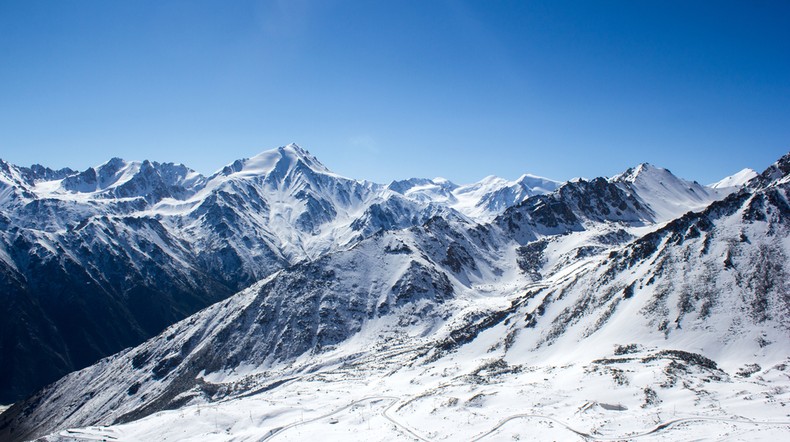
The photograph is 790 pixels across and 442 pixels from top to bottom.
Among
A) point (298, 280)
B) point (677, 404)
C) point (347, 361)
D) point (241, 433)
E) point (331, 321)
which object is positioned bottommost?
point (677, 404)

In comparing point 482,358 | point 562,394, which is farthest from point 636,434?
point 482,358

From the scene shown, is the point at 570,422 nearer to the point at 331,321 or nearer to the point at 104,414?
the point at 331,321

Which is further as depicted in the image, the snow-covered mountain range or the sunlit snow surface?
the snow-covered mountain range

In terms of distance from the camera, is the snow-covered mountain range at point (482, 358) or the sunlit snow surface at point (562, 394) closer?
the sunlit snow surface at point (562, 394)

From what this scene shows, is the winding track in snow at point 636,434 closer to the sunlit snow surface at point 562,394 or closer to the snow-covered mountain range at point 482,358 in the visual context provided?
the sunlit snow surface at point 562,394

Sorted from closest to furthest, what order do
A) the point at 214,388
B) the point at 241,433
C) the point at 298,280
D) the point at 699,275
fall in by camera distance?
the point at 241,433, the point at 699,275, the point at 214,388, the point at 298,280

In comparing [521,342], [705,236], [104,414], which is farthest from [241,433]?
[104,414]

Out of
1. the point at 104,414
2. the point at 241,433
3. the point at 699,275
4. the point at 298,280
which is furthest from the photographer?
the point at 298,280

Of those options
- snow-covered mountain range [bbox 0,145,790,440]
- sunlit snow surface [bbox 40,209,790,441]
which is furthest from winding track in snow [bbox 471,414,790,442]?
snow-covered mountain range [bbox 0,145,790,440]

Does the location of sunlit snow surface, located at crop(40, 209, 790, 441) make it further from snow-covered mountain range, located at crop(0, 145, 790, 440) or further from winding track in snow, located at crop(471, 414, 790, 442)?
snow-covered mountain range, located at crop(0, 145, 790, 440)

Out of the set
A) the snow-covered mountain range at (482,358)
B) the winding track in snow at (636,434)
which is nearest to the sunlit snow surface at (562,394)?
the winding track in snow at (636,434)

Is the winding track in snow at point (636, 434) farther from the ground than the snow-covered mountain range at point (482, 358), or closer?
closer
